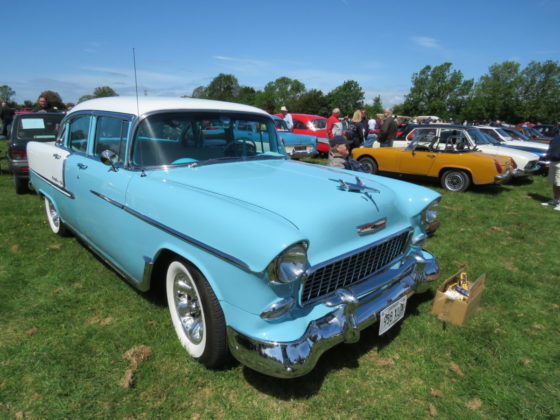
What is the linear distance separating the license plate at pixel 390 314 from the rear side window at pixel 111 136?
2357mm

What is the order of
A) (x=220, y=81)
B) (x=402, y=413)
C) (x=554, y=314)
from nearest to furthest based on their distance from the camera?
(x=402, y=413)
(x=554, y=314)
(x=220, y=81)

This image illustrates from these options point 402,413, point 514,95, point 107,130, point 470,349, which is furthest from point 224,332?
point 514,95

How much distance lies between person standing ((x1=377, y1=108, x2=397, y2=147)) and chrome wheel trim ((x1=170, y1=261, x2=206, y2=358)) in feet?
27.5

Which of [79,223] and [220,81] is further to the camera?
[220,81]

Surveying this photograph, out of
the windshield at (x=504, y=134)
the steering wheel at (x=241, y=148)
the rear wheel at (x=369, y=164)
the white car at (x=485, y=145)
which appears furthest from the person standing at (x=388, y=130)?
the steering wheel at (x=241, y=148)

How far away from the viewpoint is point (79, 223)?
3625 millimetres

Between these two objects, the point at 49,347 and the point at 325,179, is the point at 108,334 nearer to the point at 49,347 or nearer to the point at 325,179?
the point at 49,347

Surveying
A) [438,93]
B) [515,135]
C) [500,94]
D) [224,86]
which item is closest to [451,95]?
[438,93]

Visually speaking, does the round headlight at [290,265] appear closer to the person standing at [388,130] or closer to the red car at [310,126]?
the person standing at [388,130]

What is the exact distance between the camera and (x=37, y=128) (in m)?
6.97

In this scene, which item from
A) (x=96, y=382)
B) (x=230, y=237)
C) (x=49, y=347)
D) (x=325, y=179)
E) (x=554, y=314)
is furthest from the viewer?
(x=554, y=314)

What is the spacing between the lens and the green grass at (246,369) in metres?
2.12

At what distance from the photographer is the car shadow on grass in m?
2.24

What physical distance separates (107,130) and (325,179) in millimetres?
2056
